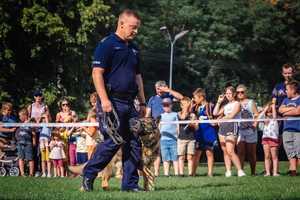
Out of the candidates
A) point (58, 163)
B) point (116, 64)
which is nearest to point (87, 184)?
point (116, 64)

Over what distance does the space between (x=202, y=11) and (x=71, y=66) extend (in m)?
32.2

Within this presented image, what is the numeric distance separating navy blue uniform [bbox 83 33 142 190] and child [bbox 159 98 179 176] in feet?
22.6

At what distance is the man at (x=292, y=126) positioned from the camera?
15148 mm

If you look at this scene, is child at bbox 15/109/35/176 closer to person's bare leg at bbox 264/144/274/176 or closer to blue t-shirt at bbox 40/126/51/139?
blue t-shirt at bbox 40/126/51/139

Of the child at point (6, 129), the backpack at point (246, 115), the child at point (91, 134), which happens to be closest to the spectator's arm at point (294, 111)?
the backpack at point (246, 115)

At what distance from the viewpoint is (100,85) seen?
10203 mm

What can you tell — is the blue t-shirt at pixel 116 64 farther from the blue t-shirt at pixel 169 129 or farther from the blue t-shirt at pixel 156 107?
the blue t-shirt at pixel 156 107

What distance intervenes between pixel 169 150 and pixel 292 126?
3.31 meters

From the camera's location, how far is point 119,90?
10.4m

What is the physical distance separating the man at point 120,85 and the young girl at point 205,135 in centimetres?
633

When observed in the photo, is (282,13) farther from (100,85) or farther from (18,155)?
(100,85)

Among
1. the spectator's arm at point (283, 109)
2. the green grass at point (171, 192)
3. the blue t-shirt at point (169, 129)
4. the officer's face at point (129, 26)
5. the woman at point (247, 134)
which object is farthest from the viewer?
the blue t-shirt at point (169, 129)

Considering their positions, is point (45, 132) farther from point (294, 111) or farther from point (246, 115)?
point (294, 111)

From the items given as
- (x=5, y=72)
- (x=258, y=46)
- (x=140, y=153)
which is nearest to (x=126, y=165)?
(x=140, y=153)
